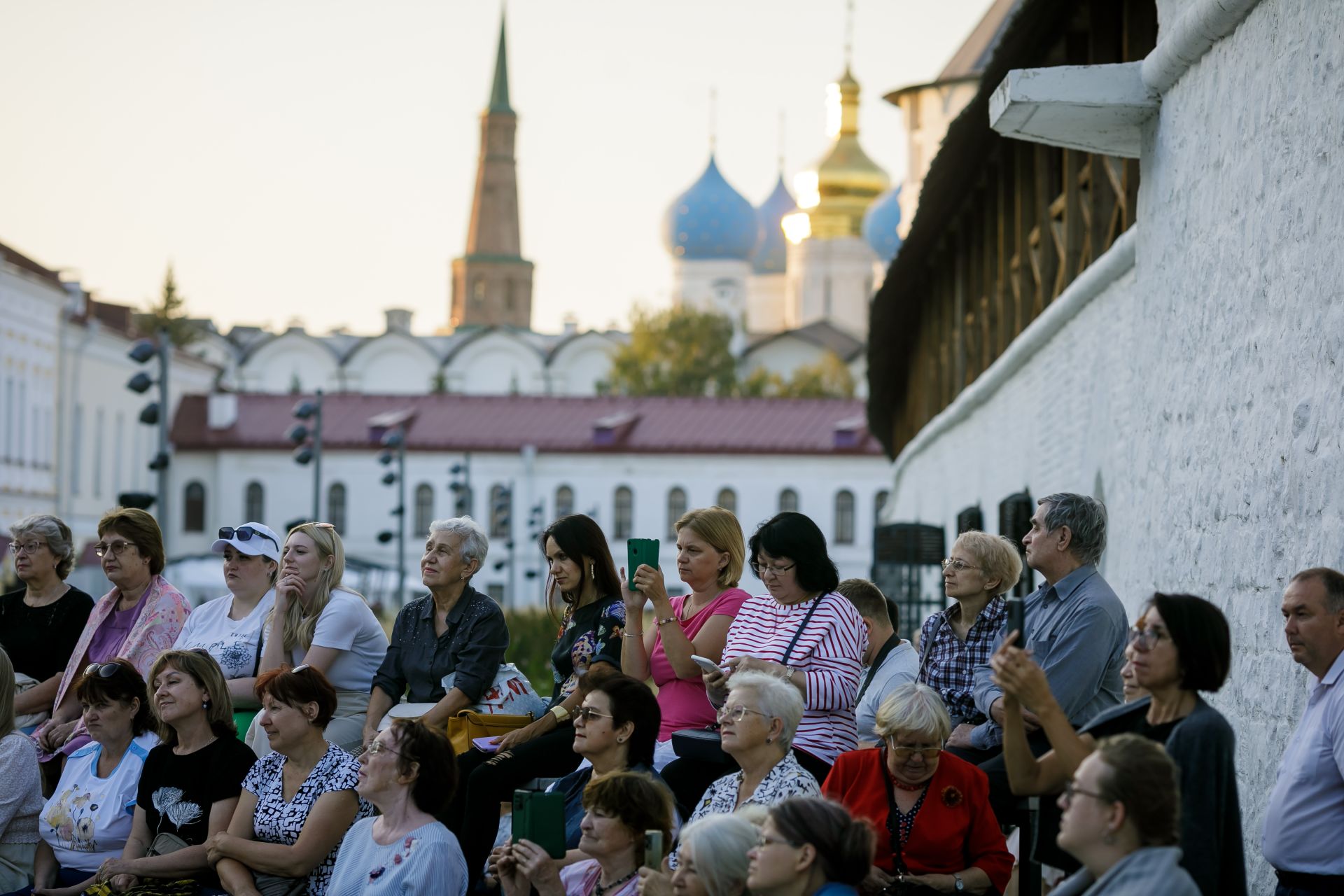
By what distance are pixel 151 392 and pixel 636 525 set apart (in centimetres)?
1698

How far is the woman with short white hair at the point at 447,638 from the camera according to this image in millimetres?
8297

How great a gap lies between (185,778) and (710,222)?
3992 inches

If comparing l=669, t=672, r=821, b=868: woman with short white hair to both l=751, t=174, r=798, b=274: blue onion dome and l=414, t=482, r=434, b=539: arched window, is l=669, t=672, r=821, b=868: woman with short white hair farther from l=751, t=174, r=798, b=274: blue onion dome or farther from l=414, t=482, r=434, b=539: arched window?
l=751, t=174, r=798, b=274: blue onion dome

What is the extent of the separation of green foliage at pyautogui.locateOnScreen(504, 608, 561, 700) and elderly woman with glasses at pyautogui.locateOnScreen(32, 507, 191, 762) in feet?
67.8

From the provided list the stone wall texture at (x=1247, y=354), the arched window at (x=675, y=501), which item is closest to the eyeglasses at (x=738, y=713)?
the stone wall texture at (x=1247, y=354)

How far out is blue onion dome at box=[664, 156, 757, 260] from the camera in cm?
10844

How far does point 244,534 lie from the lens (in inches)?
356

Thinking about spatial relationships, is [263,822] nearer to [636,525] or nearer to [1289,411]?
[1289,411]

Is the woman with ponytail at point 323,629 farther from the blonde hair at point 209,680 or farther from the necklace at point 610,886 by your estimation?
the necklace at point 610,886

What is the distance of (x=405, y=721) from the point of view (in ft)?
23.9

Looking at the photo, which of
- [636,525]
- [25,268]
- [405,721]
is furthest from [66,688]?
[636,525]

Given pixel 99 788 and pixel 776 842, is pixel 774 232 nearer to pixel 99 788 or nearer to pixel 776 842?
pixel 99 788

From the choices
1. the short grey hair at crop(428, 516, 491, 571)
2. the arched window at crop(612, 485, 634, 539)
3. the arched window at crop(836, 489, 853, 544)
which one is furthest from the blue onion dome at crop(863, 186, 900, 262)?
the short grey hair at crop(428, 516, 491, 571)

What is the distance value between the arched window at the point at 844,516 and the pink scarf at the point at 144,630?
6000 cm
